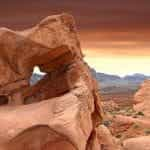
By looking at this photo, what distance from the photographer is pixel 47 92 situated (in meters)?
20.2

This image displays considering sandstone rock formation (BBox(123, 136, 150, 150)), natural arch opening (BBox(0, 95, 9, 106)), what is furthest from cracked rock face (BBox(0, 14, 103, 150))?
sandstone rock formation (BBox(123, 136, 150, 150))

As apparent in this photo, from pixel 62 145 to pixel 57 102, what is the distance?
1.37 metres

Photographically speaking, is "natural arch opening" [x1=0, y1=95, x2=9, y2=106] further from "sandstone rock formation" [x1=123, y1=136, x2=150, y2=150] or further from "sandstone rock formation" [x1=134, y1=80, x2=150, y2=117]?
"sandstone rock formation" [x1=134, y1=80, x2=150, y2=117]

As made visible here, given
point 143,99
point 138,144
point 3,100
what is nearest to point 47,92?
point 3,100

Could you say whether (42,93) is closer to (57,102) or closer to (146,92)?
(57,102)

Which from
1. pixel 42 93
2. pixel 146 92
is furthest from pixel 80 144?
pixel 146 92

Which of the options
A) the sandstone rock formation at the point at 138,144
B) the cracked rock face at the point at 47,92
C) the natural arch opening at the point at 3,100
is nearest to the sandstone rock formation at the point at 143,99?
the sandstone rock formation at the point at 138,144

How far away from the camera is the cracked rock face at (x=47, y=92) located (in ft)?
57.5

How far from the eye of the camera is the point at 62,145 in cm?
1756

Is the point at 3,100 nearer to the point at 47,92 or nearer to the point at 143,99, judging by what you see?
the point at 47,92

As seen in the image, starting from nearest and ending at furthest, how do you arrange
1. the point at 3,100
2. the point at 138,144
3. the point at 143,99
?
the point at 3,100
the point at 138,144
the point at 143,99

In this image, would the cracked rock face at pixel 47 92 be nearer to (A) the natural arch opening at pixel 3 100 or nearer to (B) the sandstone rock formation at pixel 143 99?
(A) the natural arch opening at pixel 3 100

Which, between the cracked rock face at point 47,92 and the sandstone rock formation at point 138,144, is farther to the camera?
the sandstone rock formation at point 138,144

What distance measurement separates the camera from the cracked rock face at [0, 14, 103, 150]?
17.5 metres
